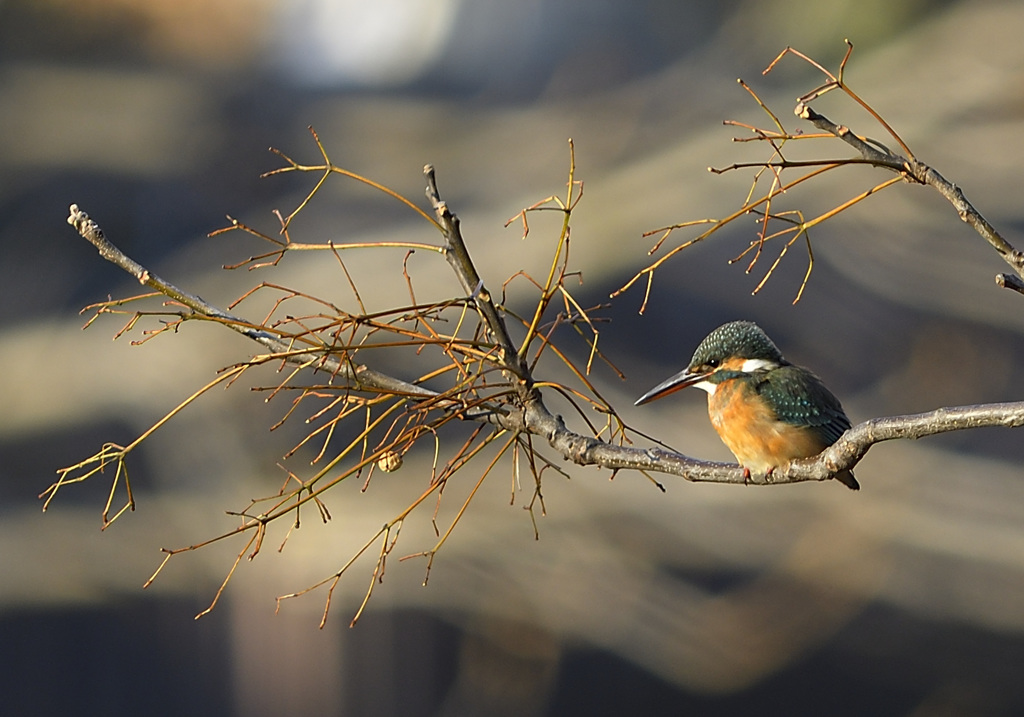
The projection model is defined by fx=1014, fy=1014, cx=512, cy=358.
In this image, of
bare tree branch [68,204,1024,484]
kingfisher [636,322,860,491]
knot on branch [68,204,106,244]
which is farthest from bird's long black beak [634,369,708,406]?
knot on branch [68,204,106,244]

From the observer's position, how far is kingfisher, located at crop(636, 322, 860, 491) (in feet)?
3.06

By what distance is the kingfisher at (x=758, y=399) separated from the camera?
93 centimetres

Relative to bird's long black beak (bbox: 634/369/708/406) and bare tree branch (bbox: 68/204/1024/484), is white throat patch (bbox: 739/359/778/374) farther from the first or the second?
bare tree branch (bbox: 68/204/1024/484)

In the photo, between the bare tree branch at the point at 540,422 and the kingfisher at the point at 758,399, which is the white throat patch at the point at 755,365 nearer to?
the kingfisher at the point at 758,399

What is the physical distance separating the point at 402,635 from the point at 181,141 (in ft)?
5.71

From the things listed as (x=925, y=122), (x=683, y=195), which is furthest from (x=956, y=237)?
(x=683, y=195)

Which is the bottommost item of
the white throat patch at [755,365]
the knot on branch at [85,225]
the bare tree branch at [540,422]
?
the bare tree branch at [540,422]

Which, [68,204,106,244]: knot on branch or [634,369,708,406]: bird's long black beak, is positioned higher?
[68,204,106,244]: knot on branch

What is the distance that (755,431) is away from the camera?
933mm

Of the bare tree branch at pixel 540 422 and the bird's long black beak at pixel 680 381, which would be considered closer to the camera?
Answer: the bare tree branch at pixel 540 422

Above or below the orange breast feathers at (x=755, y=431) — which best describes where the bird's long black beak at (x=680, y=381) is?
above

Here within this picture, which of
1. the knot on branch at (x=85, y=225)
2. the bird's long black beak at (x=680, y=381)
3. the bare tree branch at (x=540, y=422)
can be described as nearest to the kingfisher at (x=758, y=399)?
the bird's long black beak at (x=680, y=381)

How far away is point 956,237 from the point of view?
3.34 metres

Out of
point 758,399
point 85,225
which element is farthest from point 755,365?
point 85,225
